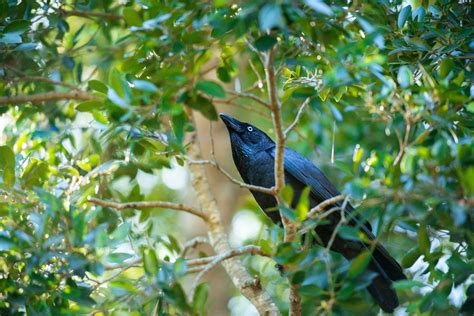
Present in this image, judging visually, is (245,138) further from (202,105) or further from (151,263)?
(151,263)

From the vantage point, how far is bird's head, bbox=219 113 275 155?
5660 millimetres

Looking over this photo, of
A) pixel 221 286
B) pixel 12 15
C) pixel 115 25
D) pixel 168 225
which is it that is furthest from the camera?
pixel 168 225

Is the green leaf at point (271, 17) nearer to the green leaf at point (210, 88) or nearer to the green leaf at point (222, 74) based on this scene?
the green leaf at point (210, 88)

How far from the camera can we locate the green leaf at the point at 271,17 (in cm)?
285

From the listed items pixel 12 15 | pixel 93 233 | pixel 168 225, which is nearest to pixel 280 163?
pixel 93 233

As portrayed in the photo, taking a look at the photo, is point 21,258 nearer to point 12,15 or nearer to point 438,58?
point 12,15

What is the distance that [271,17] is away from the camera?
2.86m

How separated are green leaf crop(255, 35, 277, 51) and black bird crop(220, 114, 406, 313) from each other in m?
1.86

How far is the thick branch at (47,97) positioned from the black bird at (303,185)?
1232 mm

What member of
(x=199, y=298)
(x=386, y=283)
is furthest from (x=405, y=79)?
(x=386, y=283)

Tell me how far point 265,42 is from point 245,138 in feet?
8.57

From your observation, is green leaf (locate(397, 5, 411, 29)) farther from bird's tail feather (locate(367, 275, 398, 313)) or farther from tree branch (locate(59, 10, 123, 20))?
tree branch (locate(59, 10, 123, 20))

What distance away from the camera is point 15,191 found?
12.7 ft

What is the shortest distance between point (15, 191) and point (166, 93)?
1.31 meters
